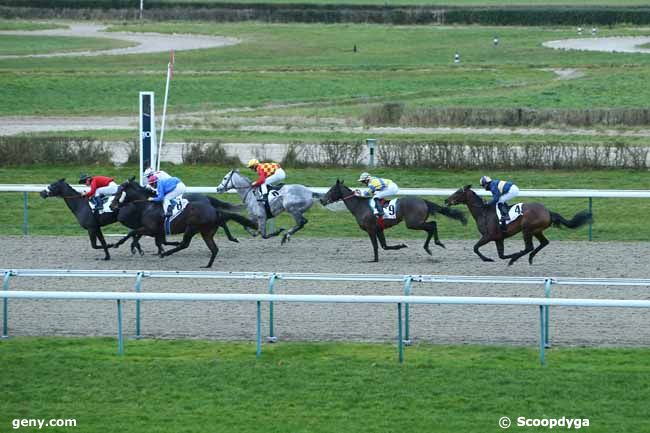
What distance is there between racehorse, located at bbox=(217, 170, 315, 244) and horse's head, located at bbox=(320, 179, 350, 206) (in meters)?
0.46

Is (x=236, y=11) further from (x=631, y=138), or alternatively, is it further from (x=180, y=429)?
(x=180, y=429)

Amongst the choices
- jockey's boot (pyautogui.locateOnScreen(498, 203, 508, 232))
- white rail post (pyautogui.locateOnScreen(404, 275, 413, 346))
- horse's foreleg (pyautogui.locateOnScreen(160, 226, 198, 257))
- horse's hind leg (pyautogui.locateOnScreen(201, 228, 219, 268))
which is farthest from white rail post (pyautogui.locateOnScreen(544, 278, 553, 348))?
horse's foreleg (pyautogui.locateOnScreen(160, 226, 198, 257))

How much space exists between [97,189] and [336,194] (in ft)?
8.24

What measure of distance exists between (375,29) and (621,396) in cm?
4855

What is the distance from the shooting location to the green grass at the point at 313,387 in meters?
7.86

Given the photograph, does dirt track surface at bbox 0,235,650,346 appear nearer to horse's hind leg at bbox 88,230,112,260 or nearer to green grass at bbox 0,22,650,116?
horse's hind leg at bbox 88,230,112,260

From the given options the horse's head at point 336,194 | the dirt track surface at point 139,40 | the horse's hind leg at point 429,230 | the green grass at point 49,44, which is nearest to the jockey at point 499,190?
the horse's hind leg at point 429,230

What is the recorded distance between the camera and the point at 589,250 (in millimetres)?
14133

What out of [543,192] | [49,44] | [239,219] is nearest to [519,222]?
[543,192]

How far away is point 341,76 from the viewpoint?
1519 inches

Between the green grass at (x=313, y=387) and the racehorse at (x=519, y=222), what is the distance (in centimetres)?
372

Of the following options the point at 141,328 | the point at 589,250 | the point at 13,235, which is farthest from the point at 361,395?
the point at 13,235

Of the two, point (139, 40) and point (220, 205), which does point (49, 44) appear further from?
point (220, 205)

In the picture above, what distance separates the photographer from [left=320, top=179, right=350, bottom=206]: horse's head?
13.9 meters
